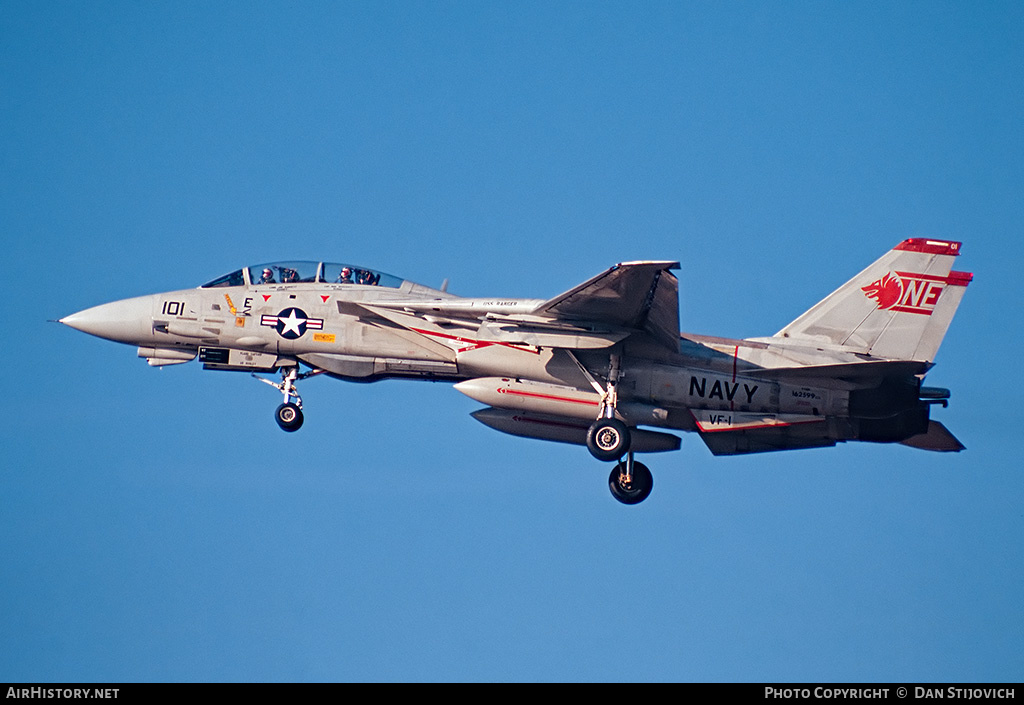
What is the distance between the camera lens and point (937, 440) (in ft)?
68.0

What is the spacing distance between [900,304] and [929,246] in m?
1.06

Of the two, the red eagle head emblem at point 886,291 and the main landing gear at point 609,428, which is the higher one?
the red eagle head emblem at point 886,291

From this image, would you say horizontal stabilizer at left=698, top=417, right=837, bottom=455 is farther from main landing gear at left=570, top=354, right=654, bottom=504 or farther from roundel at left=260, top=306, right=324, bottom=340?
roundel at left=260, top=306, right=324, bottom=340

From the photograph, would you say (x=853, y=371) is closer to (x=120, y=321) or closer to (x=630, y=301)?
(x=630, y=301)

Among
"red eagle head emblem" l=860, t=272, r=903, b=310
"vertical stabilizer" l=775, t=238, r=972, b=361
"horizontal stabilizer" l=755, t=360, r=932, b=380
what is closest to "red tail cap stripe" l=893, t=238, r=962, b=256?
"vertical stabilizer" l=775, t=238, r=972, b=361

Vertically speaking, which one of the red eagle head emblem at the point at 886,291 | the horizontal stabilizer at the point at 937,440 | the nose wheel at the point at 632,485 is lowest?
the nose wheel at the point at 632,485

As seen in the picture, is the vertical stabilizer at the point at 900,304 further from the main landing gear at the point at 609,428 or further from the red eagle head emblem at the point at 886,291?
the main landing gear at the point at 609,428

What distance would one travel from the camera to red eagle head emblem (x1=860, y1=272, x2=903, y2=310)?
20.1m

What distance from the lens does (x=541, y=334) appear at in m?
19.4

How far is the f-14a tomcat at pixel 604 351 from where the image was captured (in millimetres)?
19469

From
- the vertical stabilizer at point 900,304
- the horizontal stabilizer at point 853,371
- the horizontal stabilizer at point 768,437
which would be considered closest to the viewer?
the horizontal stabilizer at point 853,371

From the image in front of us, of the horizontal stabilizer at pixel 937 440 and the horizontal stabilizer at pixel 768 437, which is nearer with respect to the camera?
the horizontal stabilizer at pixel 768 437

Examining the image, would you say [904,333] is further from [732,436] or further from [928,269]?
[732,436]
